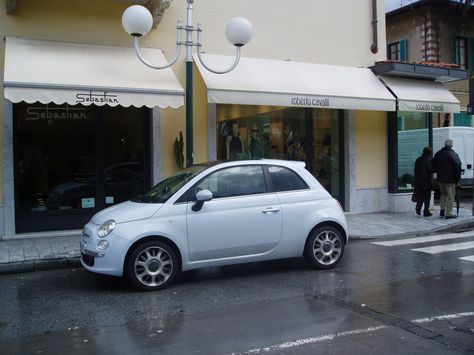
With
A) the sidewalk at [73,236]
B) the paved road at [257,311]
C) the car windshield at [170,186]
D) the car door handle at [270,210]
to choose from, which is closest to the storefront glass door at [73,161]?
the sidewalk at [73,236]

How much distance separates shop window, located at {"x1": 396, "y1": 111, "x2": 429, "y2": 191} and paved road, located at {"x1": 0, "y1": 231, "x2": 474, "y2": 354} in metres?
6.27

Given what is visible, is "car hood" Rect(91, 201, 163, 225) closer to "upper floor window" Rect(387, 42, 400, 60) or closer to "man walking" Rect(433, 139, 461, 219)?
"man walking" Rect(433, 139, 461, 219)

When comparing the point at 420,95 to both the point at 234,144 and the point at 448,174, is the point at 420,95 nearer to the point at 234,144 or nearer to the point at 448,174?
the point at 448,174

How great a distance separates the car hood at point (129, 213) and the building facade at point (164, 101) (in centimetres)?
288

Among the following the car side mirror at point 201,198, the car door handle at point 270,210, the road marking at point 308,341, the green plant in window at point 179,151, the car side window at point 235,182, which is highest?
the green plant in window at point 179,151

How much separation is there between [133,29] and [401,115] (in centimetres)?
857

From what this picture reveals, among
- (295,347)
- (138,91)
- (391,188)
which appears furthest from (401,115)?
(295,347)

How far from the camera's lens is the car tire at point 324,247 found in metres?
7.42

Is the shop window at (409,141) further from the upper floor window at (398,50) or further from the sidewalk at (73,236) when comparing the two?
the upper floor window at (398,50)

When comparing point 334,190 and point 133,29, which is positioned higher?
point 133,29

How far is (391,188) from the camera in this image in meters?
13.8

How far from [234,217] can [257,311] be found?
158 centimetres

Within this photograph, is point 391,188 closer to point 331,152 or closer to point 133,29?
point 331,152

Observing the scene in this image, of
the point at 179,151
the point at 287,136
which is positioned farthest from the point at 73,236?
the point at 287,136
